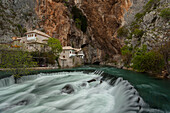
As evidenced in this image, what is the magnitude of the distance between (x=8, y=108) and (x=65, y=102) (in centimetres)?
365

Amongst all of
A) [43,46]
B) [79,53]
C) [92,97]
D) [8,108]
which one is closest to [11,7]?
[43,46]

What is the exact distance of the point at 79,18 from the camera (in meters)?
44.8

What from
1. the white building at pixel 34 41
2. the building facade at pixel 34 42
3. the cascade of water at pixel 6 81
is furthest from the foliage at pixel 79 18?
the cascade of water at pixel 6 81

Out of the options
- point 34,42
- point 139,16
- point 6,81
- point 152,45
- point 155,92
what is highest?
point 139,16

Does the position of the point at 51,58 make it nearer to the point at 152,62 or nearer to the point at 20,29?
the point at 20,29

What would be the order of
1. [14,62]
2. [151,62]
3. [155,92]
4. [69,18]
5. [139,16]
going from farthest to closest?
1. [69,18]
2. [139,16]
3. [151,62]
4. [14,62]
5. [155,92]

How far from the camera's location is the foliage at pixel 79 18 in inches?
1714

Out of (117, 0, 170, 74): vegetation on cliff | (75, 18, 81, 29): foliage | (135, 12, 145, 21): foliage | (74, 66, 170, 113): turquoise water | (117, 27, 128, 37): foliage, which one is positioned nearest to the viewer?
(74, 66, 170, 113): turquoise water

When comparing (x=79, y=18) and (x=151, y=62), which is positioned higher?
(x=79, y=18)

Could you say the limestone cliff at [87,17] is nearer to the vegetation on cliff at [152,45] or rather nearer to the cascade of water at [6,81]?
the vegetation on cliff at [152,45]

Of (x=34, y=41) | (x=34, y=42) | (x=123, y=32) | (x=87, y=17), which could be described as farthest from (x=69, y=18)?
(x=123, y=32)

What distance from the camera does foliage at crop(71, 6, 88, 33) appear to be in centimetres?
4354

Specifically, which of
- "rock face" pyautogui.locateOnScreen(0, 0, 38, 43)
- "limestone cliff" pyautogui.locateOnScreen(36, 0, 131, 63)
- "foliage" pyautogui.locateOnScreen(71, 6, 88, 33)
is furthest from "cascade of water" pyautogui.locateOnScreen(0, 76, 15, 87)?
"foliage" pyautogui.locateOnScreen(71, 6, 88, 33)

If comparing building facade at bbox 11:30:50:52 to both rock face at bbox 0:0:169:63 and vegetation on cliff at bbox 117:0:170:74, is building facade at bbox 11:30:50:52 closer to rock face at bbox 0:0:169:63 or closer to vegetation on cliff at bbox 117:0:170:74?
rock face at bbox 0:0:169:63
